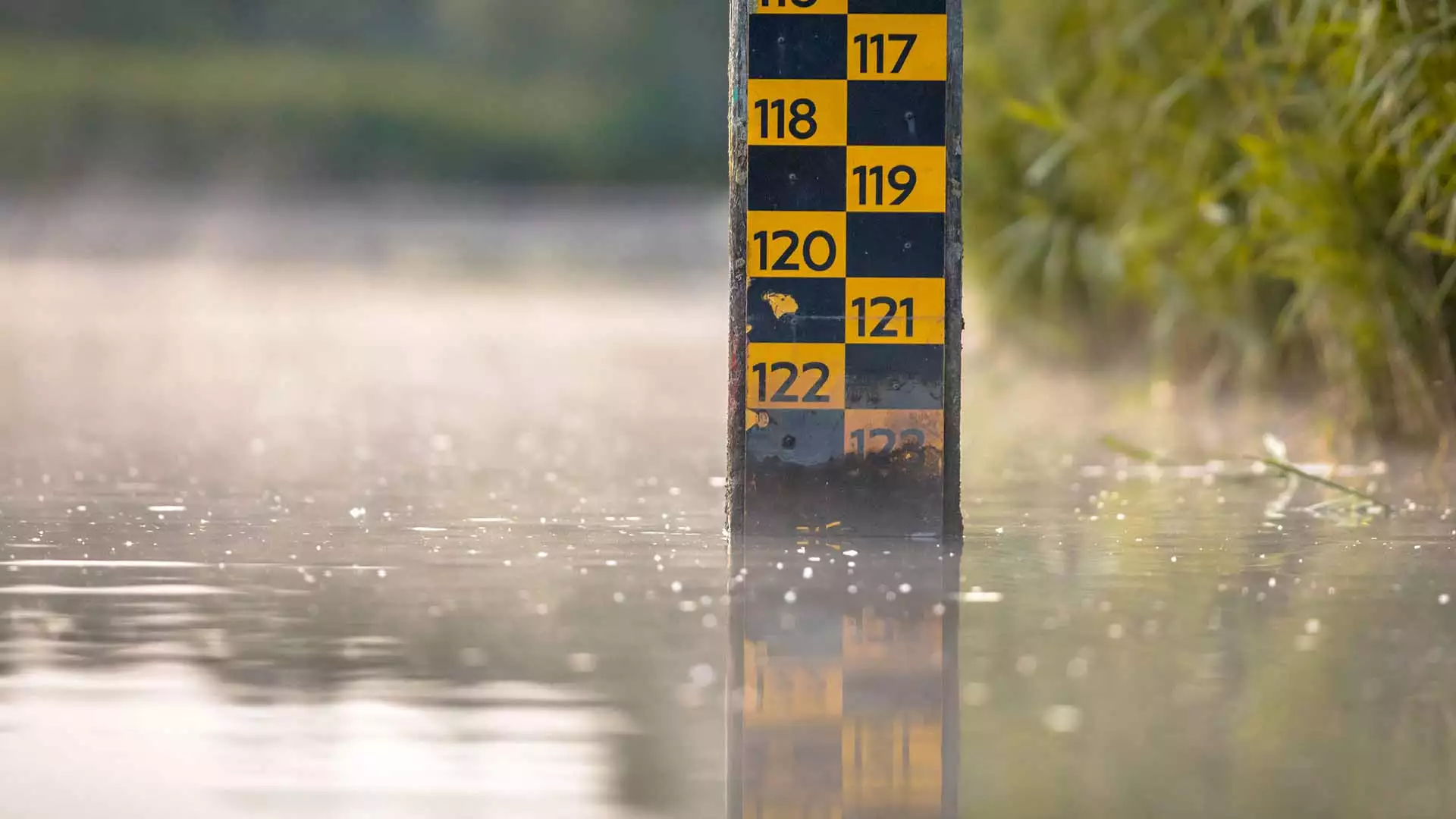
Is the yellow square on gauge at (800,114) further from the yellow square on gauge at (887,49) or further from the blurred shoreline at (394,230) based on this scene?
the blurred shoreline at (394,230)

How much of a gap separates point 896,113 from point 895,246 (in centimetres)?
24

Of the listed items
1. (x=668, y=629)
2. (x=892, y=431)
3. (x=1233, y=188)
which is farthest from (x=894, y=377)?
(x=1233, y=188)

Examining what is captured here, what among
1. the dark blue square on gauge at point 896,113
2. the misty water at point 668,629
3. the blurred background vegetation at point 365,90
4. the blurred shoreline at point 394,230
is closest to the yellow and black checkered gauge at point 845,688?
the misty water at point 668,629

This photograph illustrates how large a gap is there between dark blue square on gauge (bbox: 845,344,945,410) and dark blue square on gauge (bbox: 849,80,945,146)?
14.7 inches

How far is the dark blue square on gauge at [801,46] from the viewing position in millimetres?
4773

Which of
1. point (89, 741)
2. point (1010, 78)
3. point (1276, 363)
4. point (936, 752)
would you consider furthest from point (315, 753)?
point (1010, 78)

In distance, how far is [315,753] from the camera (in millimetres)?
2771

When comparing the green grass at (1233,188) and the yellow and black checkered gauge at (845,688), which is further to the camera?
the green grass at (1233,188)

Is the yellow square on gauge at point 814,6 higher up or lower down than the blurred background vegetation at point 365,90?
lower down

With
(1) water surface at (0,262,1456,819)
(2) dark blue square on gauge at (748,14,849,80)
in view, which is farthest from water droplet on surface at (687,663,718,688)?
(2) dark blue square on gauge at (748,14,849,80)

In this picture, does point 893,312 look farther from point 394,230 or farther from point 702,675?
point 394,230

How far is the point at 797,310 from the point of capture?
480 centimetres

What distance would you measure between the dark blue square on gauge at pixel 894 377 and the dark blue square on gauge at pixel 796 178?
27 centimetres

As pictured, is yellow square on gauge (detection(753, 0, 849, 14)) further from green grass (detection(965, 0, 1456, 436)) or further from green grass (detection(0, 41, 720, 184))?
green grass (detection(0, 41, 720, 184))
